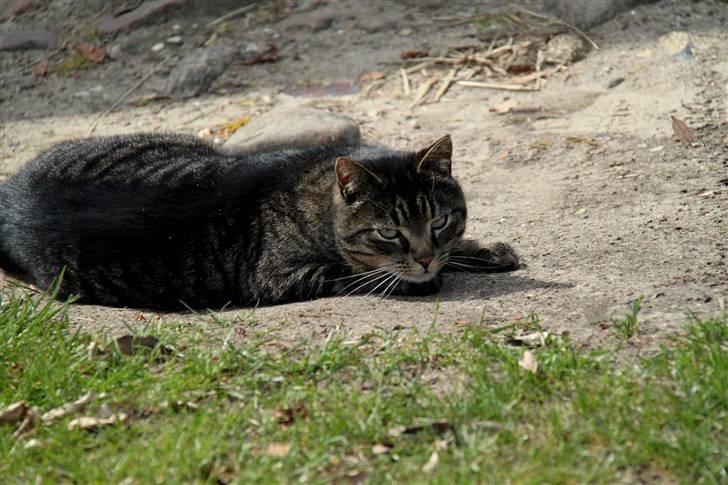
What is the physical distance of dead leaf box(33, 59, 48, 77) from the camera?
9.28m

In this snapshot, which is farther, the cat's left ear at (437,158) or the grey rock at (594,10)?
the grey rock at (594,10)

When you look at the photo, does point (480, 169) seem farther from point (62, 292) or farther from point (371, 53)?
point (62, 292)

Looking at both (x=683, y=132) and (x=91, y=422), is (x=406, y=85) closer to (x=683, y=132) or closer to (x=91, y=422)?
(x=683, y=132)

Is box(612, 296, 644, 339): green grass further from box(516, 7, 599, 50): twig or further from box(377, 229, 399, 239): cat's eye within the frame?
box(516, 7, 599, 50): twig

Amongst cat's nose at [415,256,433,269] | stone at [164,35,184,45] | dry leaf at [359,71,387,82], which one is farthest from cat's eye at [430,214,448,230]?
stone at [164,35,184,45]

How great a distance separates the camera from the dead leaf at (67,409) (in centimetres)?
384

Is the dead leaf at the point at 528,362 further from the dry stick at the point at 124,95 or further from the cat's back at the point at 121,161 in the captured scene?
the dry stick at the point at 124,95

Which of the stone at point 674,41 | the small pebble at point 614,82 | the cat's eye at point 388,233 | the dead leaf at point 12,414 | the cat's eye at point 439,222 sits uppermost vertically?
the dead leaf at point 12,414

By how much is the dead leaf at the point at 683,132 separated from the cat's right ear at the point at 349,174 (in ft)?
8.44

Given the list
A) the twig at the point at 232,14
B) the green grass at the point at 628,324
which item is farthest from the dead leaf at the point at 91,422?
the twig at the point at 232,14

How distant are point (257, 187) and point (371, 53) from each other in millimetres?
3543

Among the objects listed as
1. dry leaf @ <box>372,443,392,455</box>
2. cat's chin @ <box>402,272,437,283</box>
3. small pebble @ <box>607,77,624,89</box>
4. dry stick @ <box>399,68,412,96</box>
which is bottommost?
small pebble @ <box>607,77,624,89</box>

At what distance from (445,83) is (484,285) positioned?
3.39 m

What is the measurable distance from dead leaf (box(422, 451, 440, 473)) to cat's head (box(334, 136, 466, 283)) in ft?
6.05
